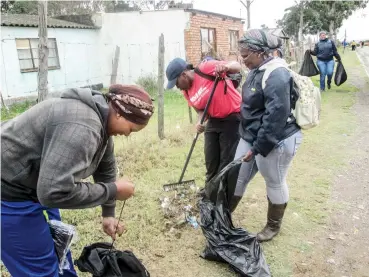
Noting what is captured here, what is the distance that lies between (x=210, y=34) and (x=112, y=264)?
13.8 metres

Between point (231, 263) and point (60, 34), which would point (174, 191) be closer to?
point (231, 263)

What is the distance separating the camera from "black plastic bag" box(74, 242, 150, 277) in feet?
6.14

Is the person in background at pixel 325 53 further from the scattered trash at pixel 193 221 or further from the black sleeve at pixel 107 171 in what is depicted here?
the black sleeve at pixel 107 171

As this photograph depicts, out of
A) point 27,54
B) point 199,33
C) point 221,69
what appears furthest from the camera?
point 199,33

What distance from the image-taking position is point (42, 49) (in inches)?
134

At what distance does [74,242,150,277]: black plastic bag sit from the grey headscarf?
176 cm

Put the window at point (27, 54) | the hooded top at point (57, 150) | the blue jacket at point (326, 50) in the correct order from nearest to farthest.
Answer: the hooded top at point (57, 150)
the blue jacket at point (326, 50)
the window at point (27, 54)

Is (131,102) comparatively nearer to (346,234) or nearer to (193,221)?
(193,221)

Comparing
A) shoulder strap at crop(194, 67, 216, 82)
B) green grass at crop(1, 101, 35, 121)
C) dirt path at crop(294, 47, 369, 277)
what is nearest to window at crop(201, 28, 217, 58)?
green grass at crop(1, 101, 35, 121)

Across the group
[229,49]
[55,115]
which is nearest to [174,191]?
[55,115]

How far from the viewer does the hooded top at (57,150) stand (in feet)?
4.49

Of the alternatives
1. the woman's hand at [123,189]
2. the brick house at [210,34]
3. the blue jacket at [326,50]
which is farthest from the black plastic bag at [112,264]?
the blue jacket at [326,50]

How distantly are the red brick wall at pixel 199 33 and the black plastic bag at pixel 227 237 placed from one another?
10.2 meters

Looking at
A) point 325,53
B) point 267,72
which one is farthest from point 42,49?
point 325,53
